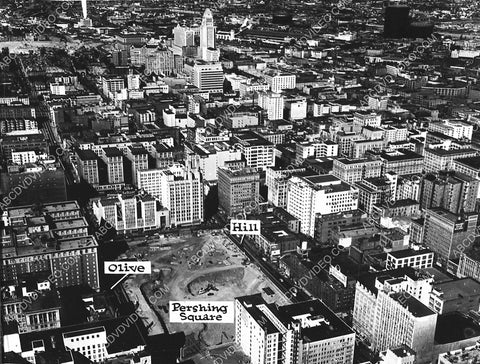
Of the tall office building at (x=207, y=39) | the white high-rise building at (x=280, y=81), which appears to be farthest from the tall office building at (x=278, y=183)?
the tall office building at (x=207, y=39)

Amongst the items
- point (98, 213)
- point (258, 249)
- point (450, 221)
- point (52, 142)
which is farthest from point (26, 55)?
point (450, 221)

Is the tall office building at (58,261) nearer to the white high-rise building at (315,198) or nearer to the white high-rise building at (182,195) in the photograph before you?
the white high-rise building at (182,195)

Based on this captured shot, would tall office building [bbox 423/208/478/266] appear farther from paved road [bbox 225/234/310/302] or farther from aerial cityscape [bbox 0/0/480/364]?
paved road [bbox 225/234/310/302]

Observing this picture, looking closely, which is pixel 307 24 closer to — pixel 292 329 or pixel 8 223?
pixel 8 223

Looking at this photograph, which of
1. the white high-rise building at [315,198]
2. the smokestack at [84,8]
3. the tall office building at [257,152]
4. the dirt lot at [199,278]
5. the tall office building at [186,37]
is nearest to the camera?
the dirt lot at [199,278]

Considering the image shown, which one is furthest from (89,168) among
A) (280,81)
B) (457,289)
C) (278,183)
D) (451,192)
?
(280,81)
